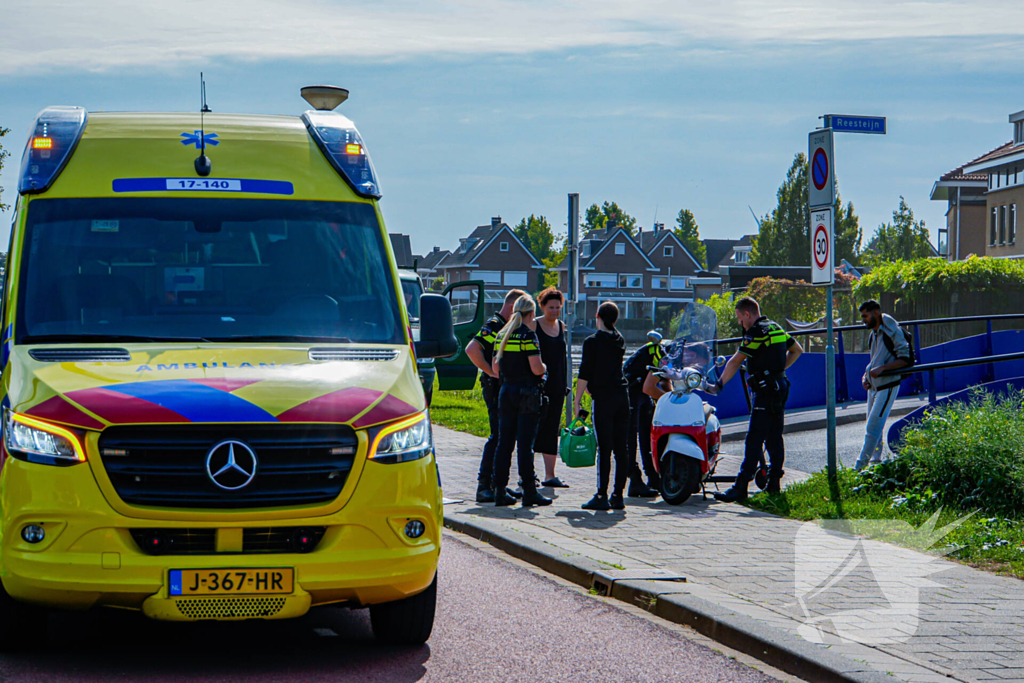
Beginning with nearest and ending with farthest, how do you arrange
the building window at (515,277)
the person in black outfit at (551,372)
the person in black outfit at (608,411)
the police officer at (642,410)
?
the person in black outfit at (608,411)
the person in black outfit at (551,372)
the police officer at (642,410)
the building window at (515,277)

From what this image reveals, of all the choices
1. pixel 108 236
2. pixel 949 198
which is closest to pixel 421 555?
pixel 108 236

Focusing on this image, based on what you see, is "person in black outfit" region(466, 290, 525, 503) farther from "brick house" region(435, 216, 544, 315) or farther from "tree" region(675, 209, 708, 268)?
"tree" region(675, 209, 708, 268)

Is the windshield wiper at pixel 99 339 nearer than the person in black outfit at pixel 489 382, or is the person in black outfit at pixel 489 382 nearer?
the windshield wiper at pixel 99 339

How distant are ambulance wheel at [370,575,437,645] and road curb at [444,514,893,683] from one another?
1454mm

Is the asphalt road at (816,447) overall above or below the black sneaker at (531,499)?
below

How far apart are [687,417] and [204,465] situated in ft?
19.3

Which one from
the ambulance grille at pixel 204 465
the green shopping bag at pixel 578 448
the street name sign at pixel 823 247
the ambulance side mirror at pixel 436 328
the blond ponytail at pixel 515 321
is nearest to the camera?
the ambulance grille at pixel 204 465

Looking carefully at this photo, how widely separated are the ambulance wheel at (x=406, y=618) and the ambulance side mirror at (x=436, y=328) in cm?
128

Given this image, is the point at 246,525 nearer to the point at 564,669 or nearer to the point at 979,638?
the point at 564,669

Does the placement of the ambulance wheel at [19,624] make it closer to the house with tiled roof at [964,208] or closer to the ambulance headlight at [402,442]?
the ambulance headlight at [402,442]

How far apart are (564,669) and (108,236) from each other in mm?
3093

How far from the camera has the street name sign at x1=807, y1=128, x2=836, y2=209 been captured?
412 inches

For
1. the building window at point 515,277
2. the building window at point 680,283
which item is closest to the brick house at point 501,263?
the building window at point 515,277

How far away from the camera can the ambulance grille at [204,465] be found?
487 cm
